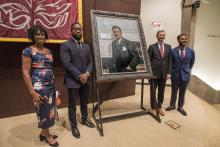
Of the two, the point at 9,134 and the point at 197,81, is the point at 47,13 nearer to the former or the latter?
the point at 9,134

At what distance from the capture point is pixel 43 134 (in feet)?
7.51

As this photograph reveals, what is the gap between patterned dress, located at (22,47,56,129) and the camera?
6.48 feet

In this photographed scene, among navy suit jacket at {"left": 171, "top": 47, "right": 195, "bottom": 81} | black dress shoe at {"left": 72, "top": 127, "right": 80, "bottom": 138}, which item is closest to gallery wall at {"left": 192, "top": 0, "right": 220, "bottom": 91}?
navy suit jacket at {"left": 171, "top": 47, "right": 195, "bottom": 81}

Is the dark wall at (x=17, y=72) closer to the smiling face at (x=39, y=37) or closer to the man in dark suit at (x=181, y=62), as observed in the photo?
the smiling face at (x=39, y=37)

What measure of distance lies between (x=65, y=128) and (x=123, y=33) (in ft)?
5.09

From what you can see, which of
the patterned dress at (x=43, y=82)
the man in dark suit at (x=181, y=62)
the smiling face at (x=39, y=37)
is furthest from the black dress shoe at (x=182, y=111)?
the smiling face at (x=39, y=37)

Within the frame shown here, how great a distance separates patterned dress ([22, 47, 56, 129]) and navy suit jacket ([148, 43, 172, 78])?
158cm

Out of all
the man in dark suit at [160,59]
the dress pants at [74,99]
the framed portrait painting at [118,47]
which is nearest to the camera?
the dress pants at [74,99]

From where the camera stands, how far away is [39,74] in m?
1.99

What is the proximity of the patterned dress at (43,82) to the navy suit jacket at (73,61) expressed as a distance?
0.24 m

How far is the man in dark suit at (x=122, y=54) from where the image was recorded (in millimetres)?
2609

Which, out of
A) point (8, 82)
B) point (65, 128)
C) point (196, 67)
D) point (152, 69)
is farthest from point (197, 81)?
point (8, 82)

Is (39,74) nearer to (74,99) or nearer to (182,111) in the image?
A: (74,99)

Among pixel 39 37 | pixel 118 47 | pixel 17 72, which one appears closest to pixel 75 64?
pixel 39 37
